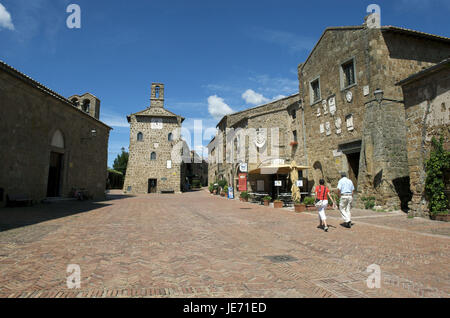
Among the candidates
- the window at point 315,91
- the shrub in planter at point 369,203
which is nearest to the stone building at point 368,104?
the shrub in planter at point 369,203

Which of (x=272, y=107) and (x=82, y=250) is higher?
(x=272, y=107)

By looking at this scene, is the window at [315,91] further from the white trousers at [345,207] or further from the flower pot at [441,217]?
the white trousers at [345,207]

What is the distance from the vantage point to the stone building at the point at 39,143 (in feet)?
37.5

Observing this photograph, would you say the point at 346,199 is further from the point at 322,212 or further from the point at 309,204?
the point at 309,204

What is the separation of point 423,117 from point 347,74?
17.8 feet

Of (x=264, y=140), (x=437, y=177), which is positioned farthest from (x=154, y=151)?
(x=437, y=177)

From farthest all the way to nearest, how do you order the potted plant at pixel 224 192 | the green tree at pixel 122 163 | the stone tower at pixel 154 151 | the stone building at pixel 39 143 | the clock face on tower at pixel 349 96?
the green tree at pixel 122 163, the stone tower at pixel 154 151, the potted plant at pixel 224 192, the clock face on tower at pixel 349 96, the stone building at pixel 39 143

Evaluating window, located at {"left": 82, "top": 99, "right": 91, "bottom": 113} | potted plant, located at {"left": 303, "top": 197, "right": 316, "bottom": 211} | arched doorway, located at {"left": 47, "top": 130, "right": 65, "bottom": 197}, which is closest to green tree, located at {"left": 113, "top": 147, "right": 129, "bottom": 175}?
window, located at {"left": 82, "top": 99, "right": 91, "bottom": 113}

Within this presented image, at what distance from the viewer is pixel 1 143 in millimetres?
11055

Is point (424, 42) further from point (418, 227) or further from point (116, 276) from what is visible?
point (116, 276)

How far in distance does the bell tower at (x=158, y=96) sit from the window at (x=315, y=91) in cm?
2421

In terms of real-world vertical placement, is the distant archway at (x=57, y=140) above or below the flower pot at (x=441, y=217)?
above

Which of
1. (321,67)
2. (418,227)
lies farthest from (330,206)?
(321,67)

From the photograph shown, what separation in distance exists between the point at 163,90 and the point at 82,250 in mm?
33456
